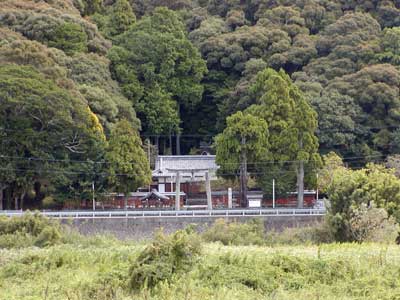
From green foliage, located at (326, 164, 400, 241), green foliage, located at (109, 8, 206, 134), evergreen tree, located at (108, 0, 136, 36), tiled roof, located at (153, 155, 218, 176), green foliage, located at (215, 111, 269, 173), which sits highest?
evergreen tree, located at (108, 0, 136, 36)

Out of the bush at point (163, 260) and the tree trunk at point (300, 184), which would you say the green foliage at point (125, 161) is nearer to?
the tree trunk at point (300, 184)

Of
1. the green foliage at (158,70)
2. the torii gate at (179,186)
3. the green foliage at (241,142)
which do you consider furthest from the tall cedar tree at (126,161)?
the green foliage at (158,70)

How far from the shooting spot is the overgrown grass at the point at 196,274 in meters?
8.51

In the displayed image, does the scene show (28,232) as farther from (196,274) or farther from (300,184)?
(300,184)

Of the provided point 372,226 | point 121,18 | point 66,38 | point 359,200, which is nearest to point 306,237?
point 359,200

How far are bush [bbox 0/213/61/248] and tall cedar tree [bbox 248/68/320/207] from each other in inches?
495

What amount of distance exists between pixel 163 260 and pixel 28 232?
8.39 metres

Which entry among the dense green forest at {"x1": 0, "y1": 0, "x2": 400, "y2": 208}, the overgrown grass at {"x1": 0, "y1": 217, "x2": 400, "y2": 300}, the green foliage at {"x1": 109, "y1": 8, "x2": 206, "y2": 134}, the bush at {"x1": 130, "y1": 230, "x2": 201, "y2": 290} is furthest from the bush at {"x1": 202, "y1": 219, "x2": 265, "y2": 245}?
the green foliage at {"x1": 109, "y1": 8, "x2": 206, "y2": 134}

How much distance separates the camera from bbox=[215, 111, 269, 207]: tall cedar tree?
89.7 ft

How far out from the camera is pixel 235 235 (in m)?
17.8

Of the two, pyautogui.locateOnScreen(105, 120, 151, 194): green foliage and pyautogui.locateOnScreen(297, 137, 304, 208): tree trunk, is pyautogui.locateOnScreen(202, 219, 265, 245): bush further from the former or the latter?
pyautogui.locateOnScreen(105, 120, 151, 194): green foliage

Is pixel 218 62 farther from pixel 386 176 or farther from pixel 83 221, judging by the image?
pixel 386 176

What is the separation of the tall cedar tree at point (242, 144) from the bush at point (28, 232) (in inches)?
448

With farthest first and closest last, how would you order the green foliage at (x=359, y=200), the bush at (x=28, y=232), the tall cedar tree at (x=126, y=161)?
the tall cedar tree at (x=126, y=161) → the green foliage at (x=359, y=200) → the bush at (x=28, y=232)
